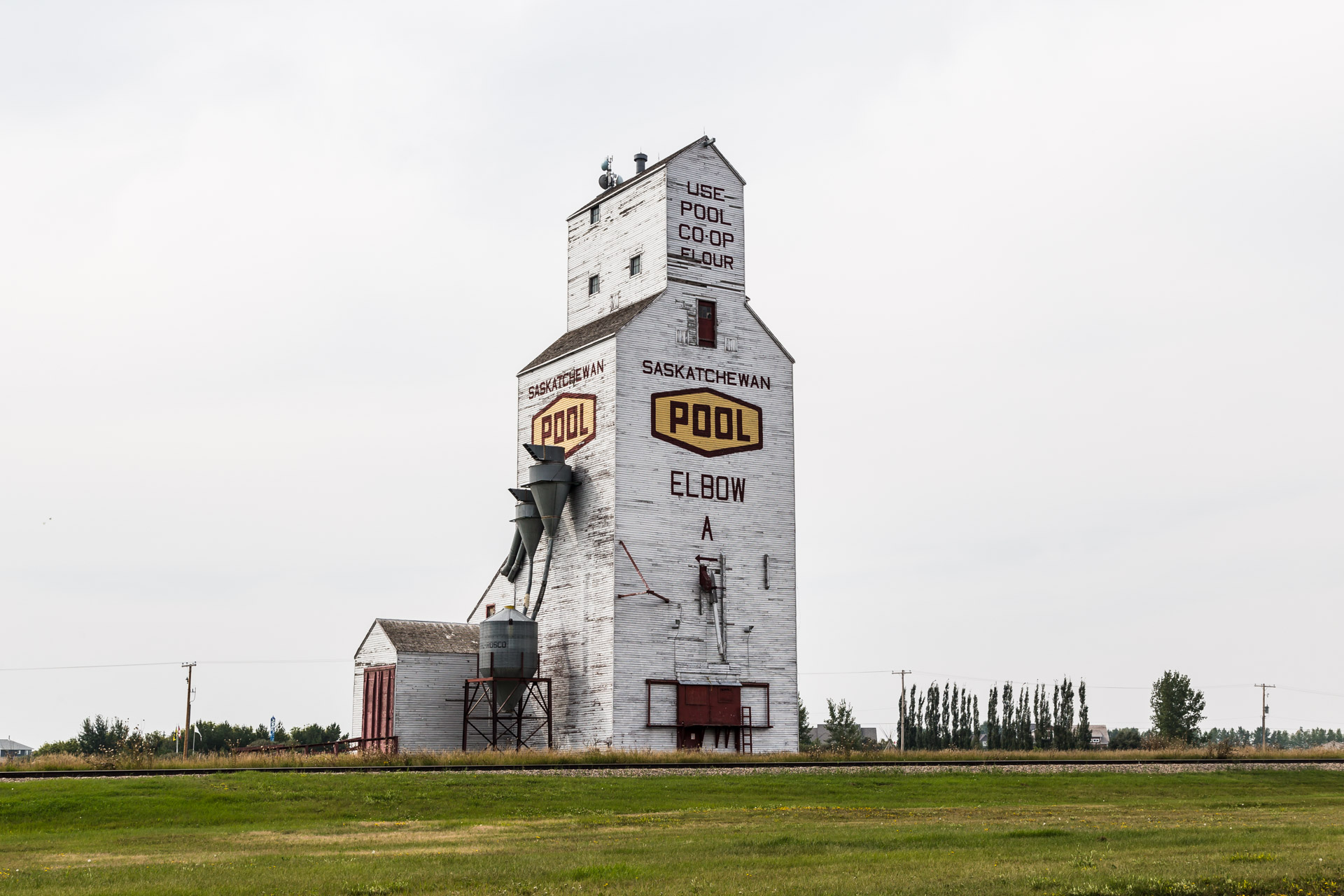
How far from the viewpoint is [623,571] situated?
Result: 157ft

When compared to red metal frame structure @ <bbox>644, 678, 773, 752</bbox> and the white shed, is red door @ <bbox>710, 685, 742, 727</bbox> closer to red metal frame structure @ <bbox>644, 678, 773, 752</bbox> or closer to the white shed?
red metal frame structure @ <bbox>644, 678, 773, 752</bbox>

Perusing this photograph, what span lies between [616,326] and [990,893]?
37.7 meters

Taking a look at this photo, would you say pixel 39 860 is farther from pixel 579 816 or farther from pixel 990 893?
pixel 990 893

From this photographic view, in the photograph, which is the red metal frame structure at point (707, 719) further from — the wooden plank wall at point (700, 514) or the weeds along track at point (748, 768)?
the weeds along track at point (748, 768)

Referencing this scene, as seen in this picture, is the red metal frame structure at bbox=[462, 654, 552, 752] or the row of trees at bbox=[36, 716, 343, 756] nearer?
the red metal frame structure at bbox=[462, 654, 552, 752]

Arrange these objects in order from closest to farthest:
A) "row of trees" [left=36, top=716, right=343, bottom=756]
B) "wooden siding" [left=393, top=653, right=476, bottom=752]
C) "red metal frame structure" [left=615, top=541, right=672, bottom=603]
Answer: "red metal frame structure" [left=615, top=541, right=672, bottom=603], "wooden siding" [left=393, top=653, right=476, bottom=752], "row of trees" [left=36, top=716, right=343, bottom=756]

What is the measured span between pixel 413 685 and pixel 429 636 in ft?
9.51

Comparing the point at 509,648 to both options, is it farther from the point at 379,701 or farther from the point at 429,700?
the point at 379,701

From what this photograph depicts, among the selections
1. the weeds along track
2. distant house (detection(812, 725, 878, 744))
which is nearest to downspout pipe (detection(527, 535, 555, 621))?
the weeds along track

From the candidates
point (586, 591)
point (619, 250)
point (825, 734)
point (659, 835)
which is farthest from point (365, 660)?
point (825, 734)

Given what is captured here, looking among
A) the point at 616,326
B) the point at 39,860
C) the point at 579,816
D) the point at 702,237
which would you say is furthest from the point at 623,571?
the point at 39,860

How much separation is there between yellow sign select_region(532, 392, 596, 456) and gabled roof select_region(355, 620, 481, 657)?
790cm

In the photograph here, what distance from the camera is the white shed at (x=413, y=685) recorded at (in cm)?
4950

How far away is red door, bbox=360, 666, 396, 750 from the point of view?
49.8 metres
